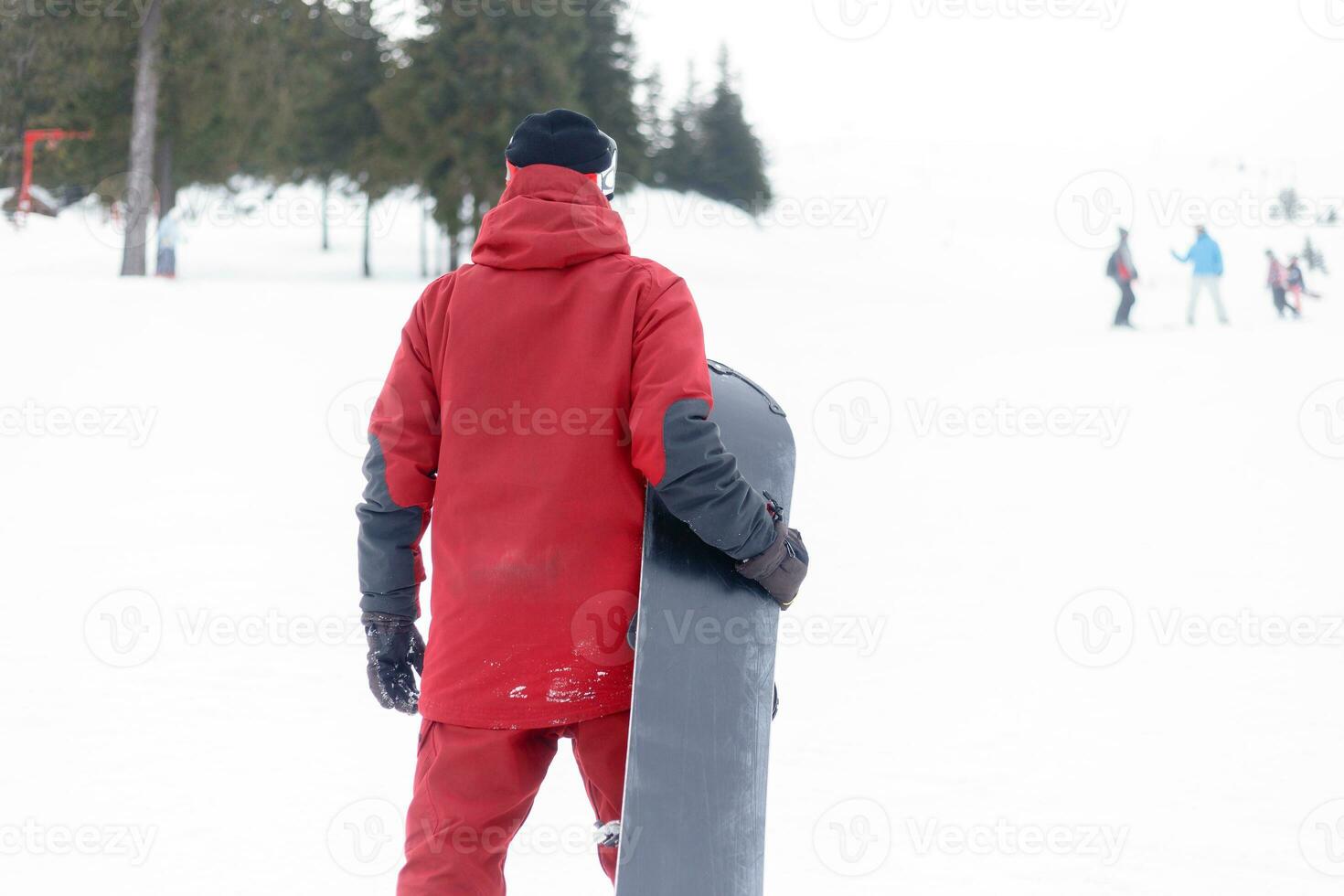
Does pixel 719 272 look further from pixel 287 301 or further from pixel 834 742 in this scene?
pixel 834 742

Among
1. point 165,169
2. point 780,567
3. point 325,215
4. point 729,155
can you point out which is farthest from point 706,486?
point 729,155

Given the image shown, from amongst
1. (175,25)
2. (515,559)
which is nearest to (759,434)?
(515,559)

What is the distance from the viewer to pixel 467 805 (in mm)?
1980

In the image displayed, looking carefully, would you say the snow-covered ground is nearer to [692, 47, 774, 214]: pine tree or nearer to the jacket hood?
the jacket hood

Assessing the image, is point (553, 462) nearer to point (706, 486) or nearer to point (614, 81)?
point (706, 486)

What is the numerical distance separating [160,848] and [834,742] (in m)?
2.18

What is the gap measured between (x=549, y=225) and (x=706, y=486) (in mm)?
544

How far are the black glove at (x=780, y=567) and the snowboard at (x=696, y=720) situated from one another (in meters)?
0.07

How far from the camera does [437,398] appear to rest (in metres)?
2.14

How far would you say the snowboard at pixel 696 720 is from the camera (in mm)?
2043

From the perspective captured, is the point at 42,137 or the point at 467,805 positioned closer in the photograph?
the point at 467,805

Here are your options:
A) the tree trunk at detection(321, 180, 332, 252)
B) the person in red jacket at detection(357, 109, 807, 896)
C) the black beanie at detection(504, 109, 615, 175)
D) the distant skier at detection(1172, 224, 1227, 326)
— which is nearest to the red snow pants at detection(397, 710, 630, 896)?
the person in red jacket at detection(357, 109, 807, 896)

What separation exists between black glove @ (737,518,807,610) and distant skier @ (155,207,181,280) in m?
21.7

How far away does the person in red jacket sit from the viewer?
199cm
